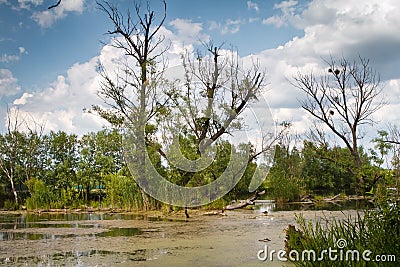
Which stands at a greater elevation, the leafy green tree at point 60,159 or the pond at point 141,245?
the leafy green tree at point 60,159

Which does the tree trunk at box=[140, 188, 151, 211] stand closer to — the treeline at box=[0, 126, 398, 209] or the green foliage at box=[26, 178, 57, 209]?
the treeline at box=[0, 126, 398, 209]

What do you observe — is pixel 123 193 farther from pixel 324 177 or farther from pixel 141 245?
pixel 324 177

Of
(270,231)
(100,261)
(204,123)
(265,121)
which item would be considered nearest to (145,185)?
(204,123)

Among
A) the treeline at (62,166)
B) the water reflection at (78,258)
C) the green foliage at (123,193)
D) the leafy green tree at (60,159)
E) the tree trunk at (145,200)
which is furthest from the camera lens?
the leafy green tree at (60,159)

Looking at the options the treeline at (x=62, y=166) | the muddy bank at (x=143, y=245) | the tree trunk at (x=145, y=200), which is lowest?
the muddy bank at (x=143, y=245)

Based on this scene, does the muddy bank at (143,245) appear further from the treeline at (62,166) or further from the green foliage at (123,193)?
the treeline at (62,166)

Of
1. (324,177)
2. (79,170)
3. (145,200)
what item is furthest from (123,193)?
(324,177)

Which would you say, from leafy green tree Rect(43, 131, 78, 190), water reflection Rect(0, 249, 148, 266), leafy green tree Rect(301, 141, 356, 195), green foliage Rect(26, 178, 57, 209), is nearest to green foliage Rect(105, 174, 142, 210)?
green foliage Rect(26, 178, 57, 209)

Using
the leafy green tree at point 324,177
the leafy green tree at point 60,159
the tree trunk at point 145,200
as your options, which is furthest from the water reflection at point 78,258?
the leafy green tree at point 324,177

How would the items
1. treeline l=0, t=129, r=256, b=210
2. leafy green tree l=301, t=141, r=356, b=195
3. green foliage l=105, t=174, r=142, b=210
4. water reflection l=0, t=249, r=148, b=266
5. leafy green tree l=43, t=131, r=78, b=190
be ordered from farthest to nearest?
leafy green tree l=301, t=141, r=356, b=195 → leafy green tree l=43, t=131, r=78, b=190 → treeline l=0, t=129, r=256, b=210 → green foliage l=105, t=174, r=142, b=210 → water reflection l=0, t=249, r=148, b=266

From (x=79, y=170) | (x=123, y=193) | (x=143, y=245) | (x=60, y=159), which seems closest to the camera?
(x=143, y=245)

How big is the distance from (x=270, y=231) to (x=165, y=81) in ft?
25.6

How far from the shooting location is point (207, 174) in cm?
1444

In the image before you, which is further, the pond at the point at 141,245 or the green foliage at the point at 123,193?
the green foliage at the point at 123,193
